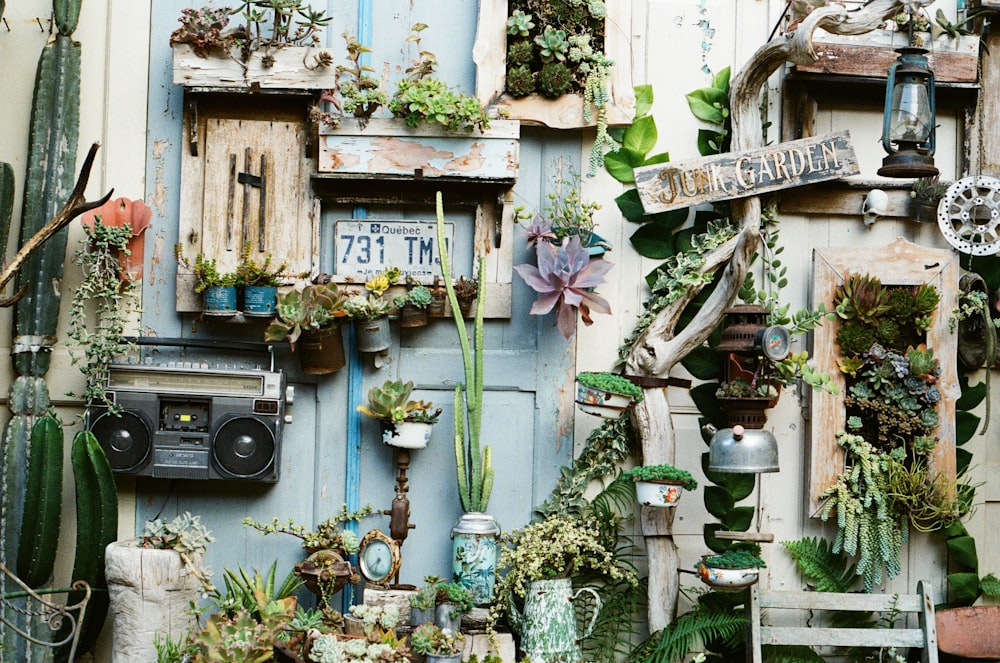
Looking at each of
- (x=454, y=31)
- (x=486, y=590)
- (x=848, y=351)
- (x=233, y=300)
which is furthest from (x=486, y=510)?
(x=454, y=31)

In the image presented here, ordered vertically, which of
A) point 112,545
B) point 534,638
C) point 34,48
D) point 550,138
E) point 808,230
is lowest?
point 534,638

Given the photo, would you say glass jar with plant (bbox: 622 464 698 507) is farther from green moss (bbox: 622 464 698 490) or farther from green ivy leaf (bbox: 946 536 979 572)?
green ivy leaf (bbox: 946 536 979 572)

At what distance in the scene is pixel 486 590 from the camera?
12.6 ft

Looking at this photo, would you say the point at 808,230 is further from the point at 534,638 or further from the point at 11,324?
the point at 11,324

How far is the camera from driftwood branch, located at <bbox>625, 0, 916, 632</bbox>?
380cm

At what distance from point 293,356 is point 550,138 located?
1.34 metres

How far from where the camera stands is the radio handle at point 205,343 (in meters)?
3.92

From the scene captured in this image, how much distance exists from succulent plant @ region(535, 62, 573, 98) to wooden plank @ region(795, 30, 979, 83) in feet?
3.03

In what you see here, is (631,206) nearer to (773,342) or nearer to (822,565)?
(773,342)

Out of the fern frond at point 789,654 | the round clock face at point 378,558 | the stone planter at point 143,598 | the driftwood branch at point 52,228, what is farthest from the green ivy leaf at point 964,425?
the driftwood branch at point 52,228

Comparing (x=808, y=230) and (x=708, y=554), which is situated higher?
(x=808, y=230)

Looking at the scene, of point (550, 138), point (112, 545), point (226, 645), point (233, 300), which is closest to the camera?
point (226, 645)

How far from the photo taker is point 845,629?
12.7 ft

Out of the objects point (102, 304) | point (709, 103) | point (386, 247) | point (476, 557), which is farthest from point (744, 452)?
point (102, 304)
